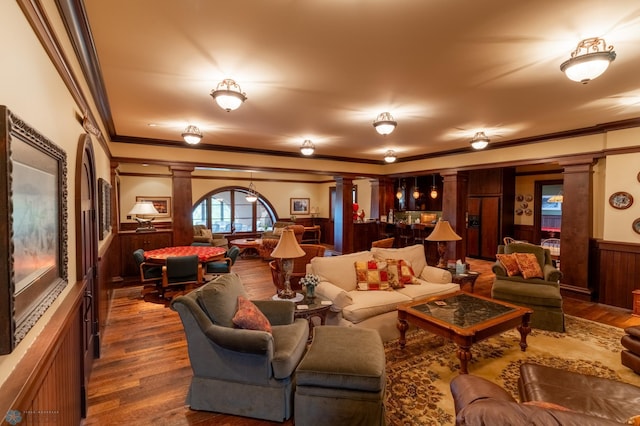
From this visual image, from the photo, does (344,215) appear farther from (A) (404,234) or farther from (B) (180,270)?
(B) (180,270)

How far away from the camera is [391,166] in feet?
28.2

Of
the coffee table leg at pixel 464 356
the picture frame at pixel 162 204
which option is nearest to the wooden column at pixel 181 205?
the picture frame at pixel 162 204

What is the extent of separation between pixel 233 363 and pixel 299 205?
9735 millimetres

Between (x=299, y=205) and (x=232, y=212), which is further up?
(x=299, y=205)

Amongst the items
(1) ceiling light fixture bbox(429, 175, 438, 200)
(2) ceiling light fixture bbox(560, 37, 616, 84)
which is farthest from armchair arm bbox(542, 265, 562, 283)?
(1) ceiling light fixture bbox(429, 175, 438, 200)

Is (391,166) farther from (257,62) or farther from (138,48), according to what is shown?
(138,48)

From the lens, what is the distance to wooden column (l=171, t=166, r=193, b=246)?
5980mm

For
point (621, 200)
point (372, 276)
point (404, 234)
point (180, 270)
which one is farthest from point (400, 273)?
point (404, 234)

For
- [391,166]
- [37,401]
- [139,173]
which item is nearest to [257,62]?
[37,401]

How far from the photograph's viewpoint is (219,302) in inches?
97.0

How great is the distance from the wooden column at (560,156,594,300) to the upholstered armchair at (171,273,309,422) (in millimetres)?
5126

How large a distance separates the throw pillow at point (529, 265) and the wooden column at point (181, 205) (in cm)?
571

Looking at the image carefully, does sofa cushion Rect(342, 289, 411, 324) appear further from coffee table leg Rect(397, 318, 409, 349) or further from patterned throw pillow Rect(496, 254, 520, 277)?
patterned throw pillow Rect(496, 254, 520, 277)

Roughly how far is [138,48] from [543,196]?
370 inches
